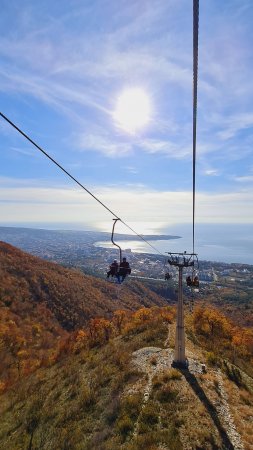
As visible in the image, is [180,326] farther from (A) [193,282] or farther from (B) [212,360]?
(B) [212,360]

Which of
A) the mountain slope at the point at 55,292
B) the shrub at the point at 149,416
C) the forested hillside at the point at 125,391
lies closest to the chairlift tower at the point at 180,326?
the forested hillside at the point at 125,391

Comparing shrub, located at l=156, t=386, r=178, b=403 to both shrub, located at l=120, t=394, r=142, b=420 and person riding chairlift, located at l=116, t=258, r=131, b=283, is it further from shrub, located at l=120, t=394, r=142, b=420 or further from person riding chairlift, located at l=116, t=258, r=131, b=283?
person riding chairlift, located at l=116, t=258, r=131, b=283

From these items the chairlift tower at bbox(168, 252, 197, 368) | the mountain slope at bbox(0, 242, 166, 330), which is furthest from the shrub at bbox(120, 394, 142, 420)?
the mountain slope at bbox(0, 242, 166, 330)

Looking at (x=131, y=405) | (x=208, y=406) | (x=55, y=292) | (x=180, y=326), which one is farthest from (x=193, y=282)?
(x=55, y=292)

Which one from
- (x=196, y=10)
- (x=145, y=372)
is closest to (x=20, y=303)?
(x=145, y=372)

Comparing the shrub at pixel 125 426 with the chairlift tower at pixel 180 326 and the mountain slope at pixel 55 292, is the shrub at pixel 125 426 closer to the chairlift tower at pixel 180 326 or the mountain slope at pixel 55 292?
the chairlift tower at pixel 180 326

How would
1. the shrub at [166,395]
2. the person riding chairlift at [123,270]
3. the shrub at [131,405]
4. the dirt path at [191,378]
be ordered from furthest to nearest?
the shrub at [166,395] → the shrub at [131,405] → the person riding chairlift at [123,270] → the dirt path at [191,378]

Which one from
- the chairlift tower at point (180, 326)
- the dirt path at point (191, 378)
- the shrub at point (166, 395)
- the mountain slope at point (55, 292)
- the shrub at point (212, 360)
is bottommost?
the mountain slope at point (55, 292)

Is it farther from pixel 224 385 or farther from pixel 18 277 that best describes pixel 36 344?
pixel 224 385
